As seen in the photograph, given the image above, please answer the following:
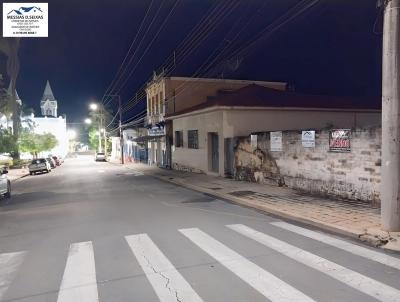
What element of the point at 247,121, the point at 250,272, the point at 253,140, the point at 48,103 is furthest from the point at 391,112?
the point at 48,103

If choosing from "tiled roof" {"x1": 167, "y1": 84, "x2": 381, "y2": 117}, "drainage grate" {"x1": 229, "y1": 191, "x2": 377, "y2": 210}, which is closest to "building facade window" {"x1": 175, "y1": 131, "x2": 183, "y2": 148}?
"tiled roof" {"x1": 167, "y1": 84, "x2": 381, "y2": 117}

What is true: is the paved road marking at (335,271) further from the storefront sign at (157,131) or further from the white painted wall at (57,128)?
the white painted wall at (57,128)

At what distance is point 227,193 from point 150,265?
8.73m

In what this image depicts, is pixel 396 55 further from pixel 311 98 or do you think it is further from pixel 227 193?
pixel 311 98

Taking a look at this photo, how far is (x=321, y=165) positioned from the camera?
1291 cm

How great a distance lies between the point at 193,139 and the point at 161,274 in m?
21.5

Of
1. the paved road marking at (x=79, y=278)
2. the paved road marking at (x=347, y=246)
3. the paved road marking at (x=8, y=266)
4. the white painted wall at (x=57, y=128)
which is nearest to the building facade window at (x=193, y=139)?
the paved road marking at (x=347, y=246)

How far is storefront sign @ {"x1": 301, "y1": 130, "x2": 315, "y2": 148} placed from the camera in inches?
527

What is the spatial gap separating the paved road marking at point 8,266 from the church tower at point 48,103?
141m

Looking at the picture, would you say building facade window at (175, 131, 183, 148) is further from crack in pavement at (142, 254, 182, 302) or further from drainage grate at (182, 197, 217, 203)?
crack in pavement at (142, 254, 182, 302)

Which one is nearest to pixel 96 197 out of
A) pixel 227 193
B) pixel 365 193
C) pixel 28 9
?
pixel 227 193

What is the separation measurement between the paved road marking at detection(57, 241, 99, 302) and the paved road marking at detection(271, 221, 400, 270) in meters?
4.38

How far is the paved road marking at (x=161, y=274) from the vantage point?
4719 millimetres

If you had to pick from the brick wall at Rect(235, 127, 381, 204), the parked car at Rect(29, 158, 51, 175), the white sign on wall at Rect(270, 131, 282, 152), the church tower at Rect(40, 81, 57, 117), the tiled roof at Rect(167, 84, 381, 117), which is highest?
the church tower at Rect(40, 81, 57, 117)
